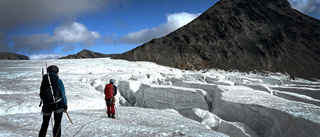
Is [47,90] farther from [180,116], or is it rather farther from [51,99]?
[180,116]

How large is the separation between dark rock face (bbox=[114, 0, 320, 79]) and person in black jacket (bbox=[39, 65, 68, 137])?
136 ft

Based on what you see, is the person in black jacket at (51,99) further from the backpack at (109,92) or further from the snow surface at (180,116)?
the backpack at (109,92)

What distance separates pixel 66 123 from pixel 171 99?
6349 millimetres

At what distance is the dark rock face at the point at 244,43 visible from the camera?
46156 millimetres

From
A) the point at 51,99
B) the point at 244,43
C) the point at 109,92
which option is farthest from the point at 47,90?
the point at 244,43

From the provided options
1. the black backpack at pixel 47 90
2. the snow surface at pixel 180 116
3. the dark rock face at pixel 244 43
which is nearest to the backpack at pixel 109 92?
the snow surface at pixel 180 116

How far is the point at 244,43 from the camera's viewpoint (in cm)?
5278

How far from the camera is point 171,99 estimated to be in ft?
33.1

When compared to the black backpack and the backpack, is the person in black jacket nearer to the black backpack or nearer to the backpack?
the black backpack

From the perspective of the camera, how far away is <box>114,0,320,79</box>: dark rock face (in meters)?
46.2

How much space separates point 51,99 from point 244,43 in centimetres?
5819

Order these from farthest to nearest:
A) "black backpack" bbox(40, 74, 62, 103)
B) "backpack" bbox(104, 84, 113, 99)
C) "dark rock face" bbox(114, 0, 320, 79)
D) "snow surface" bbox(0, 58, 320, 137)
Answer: "dark rock face" bbox(114, 0, 320, 79) < "backpack" bbox(104, 84, 113, 99) < "snow surface" bbox(0, 58, 320, 137) < "black backpack" bbox(40, 74, 62, 103)

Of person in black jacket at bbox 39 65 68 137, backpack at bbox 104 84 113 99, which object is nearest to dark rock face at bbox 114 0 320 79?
backpack at bbox 104 84 113 99

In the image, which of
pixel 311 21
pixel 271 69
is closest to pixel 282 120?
pixel 271 69
